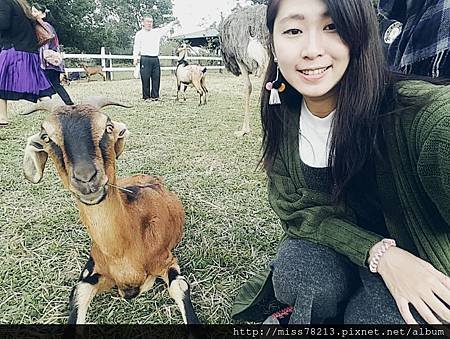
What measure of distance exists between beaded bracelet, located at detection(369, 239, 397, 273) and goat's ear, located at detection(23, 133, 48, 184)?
2.06ft

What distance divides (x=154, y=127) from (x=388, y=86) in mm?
1497

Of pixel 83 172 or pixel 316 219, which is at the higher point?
pixel 83 172

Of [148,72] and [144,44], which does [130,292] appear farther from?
[148,72]

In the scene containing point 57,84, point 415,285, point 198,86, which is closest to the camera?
point 415,285

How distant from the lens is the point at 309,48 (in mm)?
708

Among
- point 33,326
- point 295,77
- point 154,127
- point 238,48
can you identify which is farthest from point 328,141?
point 238,48

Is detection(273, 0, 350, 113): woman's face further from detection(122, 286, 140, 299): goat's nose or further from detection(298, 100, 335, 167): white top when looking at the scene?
detection(122, 286, 140, 299): goat's nose

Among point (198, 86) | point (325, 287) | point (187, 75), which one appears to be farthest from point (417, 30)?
point (187, 75)

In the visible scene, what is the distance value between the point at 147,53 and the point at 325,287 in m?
1.04

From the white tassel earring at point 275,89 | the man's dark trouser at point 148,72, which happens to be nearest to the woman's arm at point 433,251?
the white tassel earring at point 275,89

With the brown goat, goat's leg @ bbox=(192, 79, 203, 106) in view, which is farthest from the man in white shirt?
goat's leg @ bbox=(192, 79, 203, 106)

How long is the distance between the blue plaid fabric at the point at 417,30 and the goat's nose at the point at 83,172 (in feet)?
2.20

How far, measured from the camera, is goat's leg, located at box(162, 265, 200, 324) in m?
0.94

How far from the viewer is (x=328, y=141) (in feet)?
2.67
